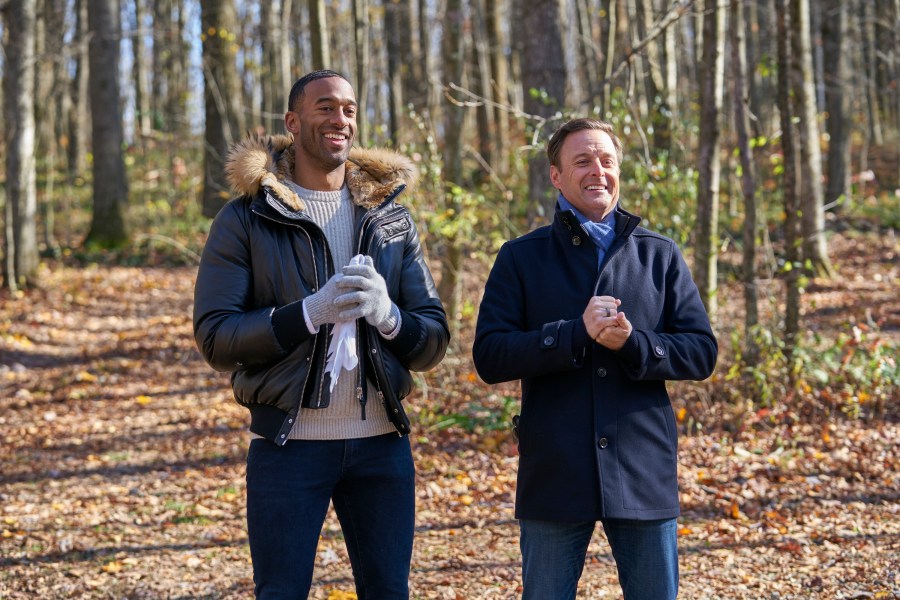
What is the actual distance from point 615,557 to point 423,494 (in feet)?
11.3

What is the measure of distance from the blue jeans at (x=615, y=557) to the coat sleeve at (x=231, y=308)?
3.49ft

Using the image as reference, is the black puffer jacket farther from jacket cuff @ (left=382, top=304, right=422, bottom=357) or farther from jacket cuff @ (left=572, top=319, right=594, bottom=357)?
jacket cuff @ (left=572, top=319, right=594, bottom=357)

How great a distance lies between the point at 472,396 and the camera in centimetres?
800

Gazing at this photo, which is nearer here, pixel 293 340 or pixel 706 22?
pixel 293 340

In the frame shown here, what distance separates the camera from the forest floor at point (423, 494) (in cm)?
481

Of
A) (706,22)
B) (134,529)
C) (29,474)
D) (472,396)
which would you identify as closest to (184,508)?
(134,529)

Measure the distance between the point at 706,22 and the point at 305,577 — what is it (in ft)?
19.0

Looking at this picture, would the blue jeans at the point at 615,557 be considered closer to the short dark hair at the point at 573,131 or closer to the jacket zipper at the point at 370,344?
the jacket zipper at the point at 370,344

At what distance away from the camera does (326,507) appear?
9.86 ft

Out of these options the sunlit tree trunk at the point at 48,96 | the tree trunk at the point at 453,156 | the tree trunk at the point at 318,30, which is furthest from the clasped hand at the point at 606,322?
the sunlit tree trunk at the point at 48,96

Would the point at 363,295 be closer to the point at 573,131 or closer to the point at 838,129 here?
the point at 573,131

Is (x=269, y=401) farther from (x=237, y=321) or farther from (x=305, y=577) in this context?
(x=305, y=577)

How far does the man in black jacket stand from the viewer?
2.89 metres

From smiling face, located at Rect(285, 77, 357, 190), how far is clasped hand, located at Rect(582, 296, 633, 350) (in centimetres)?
104
